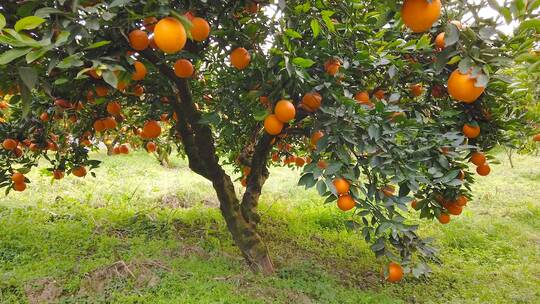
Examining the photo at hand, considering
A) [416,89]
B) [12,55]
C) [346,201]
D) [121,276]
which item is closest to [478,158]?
[416,89]

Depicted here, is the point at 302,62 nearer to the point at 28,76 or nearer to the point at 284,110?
the point at 284,110

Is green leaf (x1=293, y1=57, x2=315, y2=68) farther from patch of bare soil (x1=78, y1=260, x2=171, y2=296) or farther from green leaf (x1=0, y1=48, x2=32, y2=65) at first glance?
patch of bare soil (x1=78, y1=260, x2=171, y2=296)

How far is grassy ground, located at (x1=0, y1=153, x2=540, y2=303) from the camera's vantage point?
2775mm

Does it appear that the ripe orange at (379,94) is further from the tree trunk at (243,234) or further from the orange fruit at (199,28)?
the orange fruit at (199,28)

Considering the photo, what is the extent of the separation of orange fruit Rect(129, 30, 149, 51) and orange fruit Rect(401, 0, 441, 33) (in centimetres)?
96

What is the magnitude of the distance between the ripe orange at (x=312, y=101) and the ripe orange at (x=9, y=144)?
2289mm

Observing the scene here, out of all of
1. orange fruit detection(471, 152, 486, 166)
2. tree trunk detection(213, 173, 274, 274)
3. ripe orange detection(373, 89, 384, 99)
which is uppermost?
ripe orange detection(373, 89, 384, 99)

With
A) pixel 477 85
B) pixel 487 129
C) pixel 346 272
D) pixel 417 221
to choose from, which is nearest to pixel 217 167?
pixel 346 272

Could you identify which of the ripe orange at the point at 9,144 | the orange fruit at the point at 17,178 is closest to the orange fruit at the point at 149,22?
the ripe orange at the point at 9,144

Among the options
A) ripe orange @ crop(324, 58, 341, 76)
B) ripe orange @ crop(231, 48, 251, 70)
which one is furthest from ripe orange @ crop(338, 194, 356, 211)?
ripe orange @ crop(231, 48, 251, 70)

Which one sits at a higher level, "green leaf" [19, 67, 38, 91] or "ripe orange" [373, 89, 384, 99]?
"ripe orange" [373, 89, 384, 99]

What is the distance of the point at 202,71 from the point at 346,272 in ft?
6.56

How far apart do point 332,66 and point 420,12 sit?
104cm

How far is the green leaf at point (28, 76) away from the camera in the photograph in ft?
4.25
